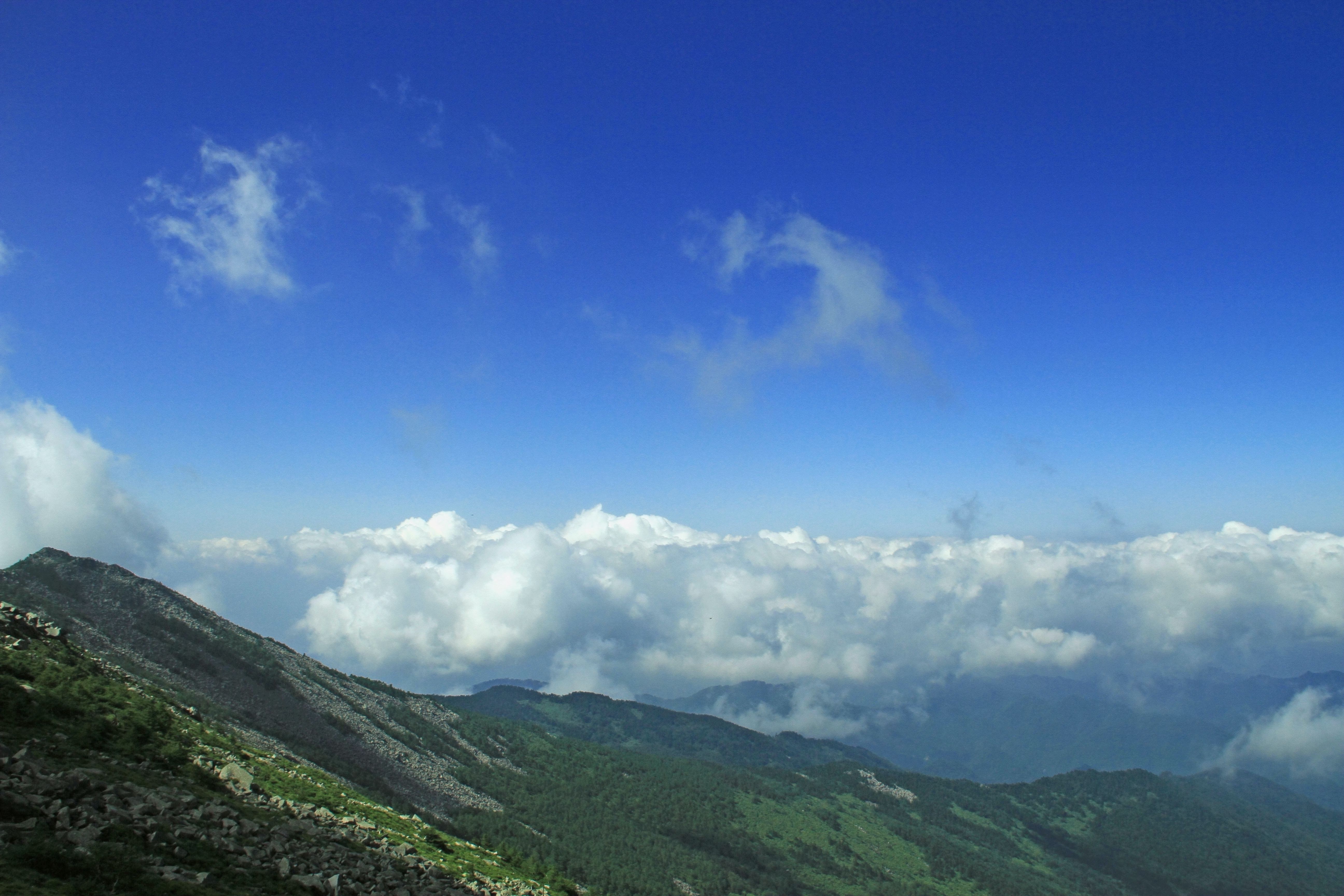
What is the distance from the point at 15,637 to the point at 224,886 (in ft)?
189

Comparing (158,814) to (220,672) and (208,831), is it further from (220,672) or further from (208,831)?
(220,672)

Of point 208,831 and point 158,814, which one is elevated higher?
point 158,814

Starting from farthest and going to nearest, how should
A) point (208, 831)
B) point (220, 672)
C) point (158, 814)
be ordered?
point (220, 672) < point (208, 831) < point (158, 814)

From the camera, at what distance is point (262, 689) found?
169 m

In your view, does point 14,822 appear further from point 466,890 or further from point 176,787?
point 466,890

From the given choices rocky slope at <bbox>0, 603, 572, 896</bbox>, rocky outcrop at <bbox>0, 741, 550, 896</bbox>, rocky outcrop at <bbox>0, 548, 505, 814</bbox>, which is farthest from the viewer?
rocky outcrop at <bbox>0, 548, 505, 814</bbox>

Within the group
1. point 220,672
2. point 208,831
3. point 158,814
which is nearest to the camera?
point 158,814

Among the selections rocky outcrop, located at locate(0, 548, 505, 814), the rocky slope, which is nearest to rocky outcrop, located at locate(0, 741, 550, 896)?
the rocky slope

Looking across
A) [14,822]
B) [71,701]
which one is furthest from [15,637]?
[14,822]

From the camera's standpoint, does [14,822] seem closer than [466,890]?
Yes

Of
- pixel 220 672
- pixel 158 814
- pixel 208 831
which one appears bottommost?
pixel 220 672

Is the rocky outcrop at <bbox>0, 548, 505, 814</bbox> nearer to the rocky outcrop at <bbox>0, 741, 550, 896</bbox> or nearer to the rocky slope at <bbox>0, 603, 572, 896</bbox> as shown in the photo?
the rocky slope at <bbox>0, 603, 572, 896</bbox>

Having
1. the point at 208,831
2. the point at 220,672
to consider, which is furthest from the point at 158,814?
the point at 220,672

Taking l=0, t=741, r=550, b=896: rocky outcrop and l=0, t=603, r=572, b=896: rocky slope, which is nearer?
l=0, t=603, r=572, b=896: rocky slope
